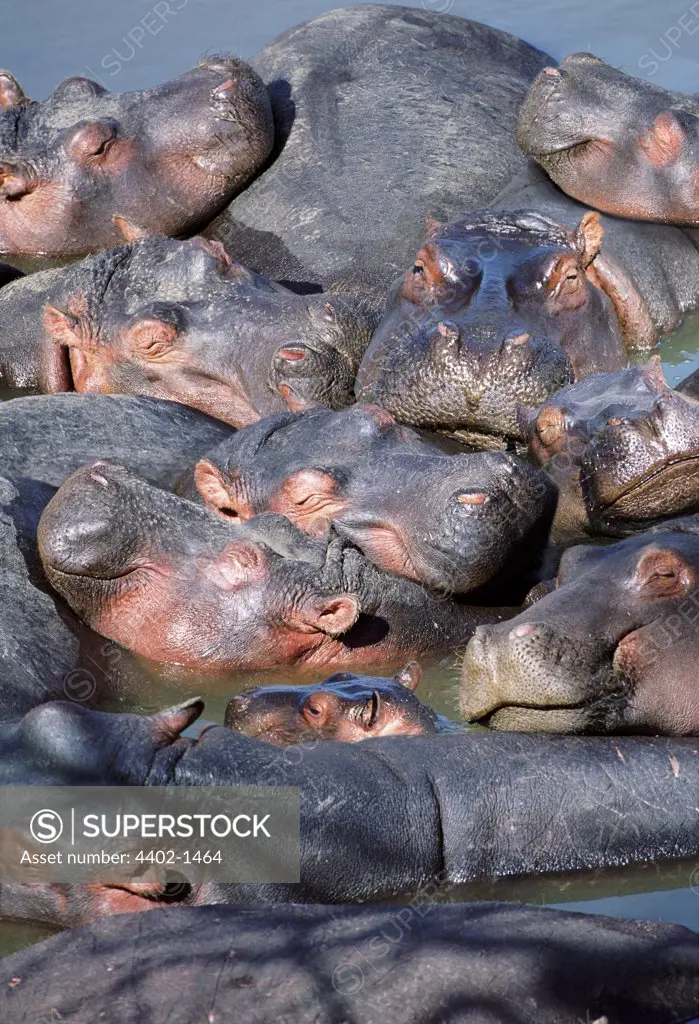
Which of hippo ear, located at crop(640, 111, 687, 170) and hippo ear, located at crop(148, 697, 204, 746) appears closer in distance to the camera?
hippo ear, located at crop(148, 697, 204, 746)

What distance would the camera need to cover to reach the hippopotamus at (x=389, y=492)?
4.86 metres

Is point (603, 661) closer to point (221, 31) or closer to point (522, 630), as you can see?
point (522, 630)

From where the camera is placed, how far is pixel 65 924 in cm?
361

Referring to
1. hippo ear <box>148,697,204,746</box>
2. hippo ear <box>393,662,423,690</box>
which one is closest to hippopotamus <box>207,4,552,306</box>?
hippo ear <box>393,662,423,690</box>

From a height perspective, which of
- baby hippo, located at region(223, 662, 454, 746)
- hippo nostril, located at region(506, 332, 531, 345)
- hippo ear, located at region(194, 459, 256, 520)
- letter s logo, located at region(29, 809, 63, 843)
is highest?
letter s logo, located at region(29, 809, 63, 843)

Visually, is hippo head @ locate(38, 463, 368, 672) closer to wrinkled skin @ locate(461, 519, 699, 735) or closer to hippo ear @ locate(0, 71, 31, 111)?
wrinkled skin @ locate(461, 519, 699, 735)

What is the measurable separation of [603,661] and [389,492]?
112 centimetres

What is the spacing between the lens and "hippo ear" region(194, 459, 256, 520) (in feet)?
17.6

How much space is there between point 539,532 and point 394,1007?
7.01 ft

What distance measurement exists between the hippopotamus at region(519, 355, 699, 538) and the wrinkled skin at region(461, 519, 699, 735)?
70cm

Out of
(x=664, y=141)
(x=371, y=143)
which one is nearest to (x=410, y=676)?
(x=664, y=141)

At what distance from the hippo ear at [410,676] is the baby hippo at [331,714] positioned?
0.16 m

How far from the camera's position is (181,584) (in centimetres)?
488

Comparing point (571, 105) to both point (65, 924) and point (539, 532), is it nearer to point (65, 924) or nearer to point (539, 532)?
point (539, 532)
